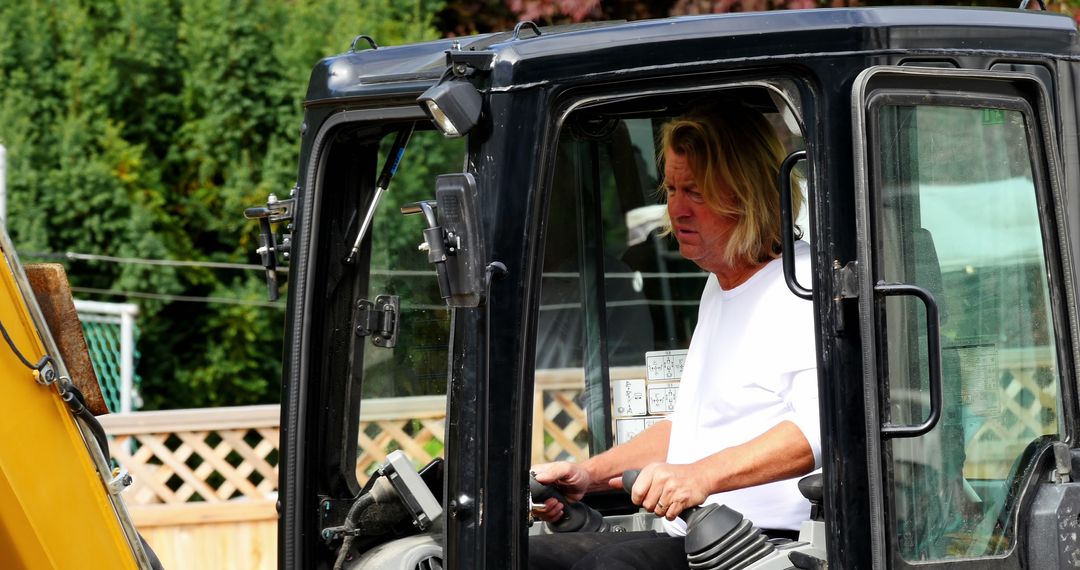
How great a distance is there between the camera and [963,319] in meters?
2.30

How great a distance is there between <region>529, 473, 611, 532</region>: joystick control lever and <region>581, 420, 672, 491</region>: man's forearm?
0.06 meters

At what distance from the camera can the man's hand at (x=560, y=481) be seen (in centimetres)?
308

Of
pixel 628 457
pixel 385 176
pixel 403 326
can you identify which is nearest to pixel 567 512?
pixel 628 457

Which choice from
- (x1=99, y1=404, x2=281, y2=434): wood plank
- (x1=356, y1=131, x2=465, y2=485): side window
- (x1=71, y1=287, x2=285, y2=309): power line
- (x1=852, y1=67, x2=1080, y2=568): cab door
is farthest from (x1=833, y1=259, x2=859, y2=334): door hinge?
(x1=71, y1=287, x2=285, y2=309): power line

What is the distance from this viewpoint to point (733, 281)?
9.18 feet

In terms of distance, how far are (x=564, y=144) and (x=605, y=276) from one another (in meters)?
0.37

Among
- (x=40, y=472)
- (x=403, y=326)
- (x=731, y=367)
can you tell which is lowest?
(x=40, y=472)

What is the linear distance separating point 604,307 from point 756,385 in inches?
31.3

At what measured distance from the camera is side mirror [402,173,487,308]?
210 centimetres

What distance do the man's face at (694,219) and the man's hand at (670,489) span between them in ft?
1.68

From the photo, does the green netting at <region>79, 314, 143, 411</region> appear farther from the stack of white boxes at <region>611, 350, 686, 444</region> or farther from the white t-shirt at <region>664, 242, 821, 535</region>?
the white t-shirt at <region>664, 242, 821, 535</region>

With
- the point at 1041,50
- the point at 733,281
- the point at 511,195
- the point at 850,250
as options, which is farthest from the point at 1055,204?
the point at 511,195

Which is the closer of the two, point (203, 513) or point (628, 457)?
point (628, 457)

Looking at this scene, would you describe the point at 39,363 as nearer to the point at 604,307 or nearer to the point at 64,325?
the point at 64,325
